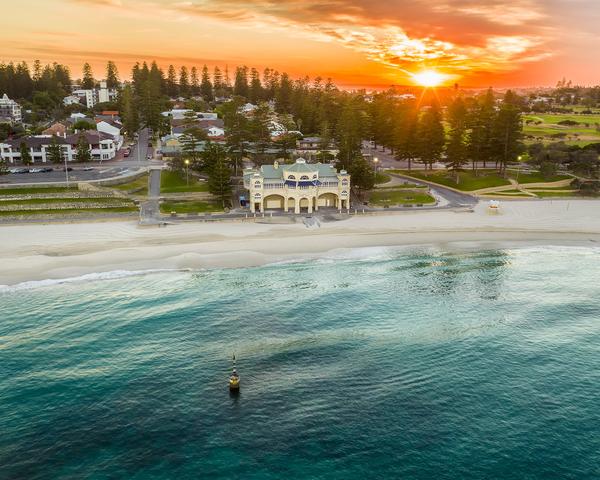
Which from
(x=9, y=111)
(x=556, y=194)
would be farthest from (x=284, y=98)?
(x=556, y=194)

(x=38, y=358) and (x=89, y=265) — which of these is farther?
(x=89, y=265)

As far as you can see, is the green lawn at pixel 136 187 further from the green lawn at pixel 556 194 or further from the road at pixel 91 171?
the green lawn at pixel 556 194

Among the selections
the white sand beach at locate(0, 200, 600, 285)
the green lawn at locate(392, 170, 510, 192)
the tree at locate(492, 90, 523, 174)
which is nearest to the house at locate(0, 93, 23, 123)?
the white sand beach at locate(0, 200, 600, 285)

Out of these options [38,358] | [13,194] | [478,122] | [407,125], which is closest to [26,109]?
[13,194]

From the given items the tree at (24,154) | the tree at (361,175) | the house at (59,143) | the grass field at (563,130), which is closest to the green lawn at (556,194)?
the tree at (361,175)

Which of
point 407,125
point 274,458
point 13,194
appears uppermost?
point 407,125

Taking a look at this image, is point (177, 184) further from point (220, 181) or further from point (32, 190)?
point (32, 190)

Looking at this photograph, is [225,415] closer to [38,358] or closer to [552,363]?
[38,358]
